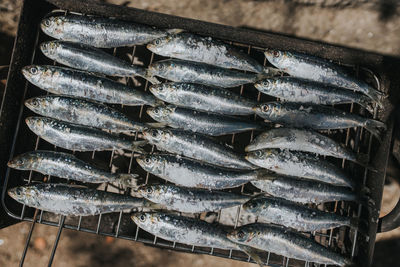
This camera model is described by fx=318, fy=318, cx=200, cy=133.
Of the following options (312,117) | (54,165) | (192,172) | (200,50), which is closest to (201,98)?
(200,50)

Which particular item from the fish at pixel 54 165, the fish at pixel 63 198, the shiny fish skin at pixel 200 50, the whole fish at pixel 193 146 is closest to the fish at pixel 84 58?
the shiny fish skin at pixel 200 50

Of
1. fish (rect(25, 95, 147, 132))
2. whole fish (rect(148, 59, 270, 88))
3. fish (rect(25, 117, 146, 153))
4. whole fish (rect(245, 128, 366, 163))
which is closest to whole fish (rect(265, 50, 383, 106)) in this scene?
whole fish (rect(148, 59, 270, 88))

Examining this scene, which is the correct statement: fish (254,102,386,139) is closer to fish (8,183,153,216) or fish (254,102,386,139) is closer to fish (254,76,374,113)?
fish (254,76,374,113)

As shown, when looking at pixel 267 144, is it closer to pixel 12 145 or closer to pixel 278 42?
pixel 278 42

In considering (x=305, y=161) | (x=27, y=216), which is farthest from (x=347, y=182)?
(x=27, y=216)

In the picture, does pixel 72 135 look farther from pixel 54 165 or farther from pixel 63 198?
pixel 63 198

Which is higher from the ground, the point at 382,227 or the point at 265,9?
the point at 265,9
